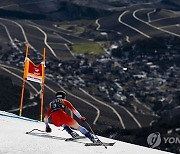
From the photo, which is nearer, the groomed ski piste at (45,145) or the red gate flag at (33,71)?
the groomed ski piste at (45,145)

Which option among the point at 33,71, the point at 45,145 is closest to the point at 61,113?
the point at 45,145

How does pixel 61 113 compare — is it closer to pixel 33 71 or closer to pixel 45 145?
pixel 45 145

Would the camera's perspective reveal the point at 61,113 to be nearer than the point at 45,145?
No

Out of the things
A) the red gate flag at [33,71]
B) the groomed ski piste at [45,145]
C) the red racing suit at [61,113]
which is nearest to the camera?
the groomed ski piste at [45,145]

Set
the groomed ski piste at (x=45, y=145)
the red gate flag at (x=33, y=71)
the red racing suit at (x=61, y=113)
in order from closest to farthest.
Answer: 1. the groomed ski piste at (x=45, y=145)
2. the red racing suit at (x=61, y=113)
3. the red gate flag at (x=33, y=71)

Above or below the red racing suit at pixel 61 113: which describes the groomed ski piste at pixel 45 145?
below

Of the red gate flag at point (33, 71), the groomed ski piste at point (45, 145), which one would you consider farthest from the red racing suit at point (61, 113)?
the red gate flag at point (33, 71)

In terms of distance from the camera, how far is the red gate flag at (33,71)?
76.1 feet

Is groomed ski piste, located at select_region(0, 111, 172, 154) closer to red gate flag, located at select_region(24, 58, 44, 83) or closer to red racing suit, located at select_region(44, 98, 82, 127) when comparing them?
red racing suit, located at select_region(44, 98, 82, 127)

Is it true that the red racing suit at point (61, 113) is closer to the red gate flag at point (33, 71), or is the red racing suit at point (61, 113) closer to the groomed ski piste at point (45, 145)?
the groomed ski piste at point (45, 145)

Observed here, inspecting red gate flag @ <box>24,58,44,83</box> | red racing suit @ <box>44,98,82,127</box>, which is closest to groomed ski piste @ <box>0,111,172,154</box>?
red racing suit @ <box>44,98,82,127</box>

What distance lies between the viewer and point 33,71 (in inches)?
924

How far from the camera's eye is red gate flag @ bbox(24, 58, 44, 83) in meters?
23.2

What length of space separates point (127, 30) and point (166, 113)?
290 feet
